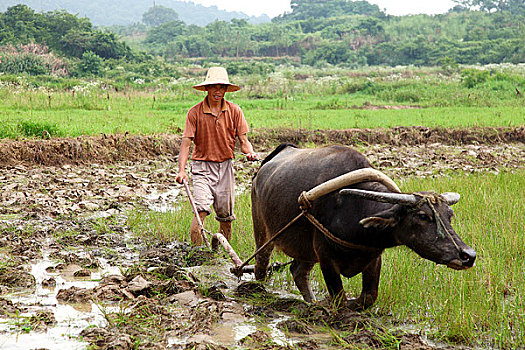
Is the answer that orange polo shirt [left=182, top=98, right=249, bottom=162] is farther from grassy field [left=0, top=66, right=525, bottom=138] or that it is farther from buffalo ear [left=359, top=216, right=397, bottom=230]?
grassy field [left=0, top=66, right=525, bottom=138]

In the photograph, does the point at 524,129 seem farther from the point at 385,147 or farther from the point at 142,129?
the point at 142,129

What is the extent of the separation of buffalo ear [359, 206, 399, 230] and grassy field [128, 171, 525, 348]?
775 mm

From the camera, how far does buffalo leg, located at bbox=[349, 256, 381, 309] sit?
3.56 metres

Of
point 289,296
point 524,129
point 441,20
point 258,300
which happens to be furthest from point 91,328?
point 441,20

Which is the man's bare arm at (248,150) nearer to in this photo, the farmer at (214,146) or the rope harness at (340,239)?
the farmer at (214,146)

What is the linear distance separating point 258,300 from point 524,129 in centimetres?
1193

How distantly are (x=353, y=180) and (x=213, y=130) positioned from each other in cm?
220

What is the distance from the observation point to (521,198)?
6496 millimetres

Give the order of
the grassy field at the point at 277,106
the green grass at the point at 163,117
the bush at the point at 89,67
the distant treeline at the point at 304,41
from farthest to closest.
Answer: the distant treeline at the point at 304,41 → the bush at the point at 89,67 → the grassy field at the point at 277,106 → the green grass at the point at 163,117

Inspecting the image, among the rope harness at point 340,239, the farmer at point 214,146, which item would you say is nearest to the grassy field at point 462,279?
the farmer at point 214,146

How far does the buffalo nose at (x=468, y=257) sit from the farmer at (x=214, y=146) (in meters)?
2.48

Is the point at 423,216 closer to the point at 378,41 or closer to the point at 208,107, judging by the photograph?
the point at 208,107

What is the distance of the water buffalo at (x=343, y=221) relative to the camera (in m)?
3.04

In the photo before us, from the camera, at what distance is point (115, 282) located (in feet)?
13.5
